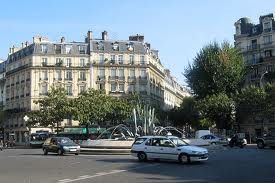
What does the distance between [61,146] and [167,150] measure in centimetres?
1304

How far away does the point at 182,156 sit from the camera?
24.2 m

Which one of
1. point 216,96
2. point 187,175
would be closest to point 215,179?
point 187,175

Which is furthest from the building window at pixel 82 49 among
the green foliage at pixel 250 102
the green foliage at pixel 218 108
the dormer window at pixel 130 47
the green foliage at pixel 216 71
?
the green foliage at pixel 250 102

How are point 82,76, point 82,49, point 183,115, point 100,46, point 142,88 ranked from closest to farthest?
1. point 82,76
2. point 82,49
3. point 100,46
4. point 142,88
5. point 183,115

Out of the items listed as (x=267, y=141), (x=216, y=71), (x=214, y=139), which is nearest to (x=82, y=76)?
(x=216, y=71)

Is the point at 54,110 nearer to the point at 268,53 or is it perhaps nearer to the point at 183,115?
the point at 183,115

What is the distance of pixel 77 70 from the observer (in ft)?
303

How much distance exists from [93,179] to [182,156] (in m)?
7.96

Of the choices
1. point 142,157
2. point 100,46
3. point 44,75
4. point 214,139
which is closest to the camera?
point 142,157

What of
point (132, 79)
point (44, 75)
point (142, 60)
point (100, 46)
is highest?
point (100, 46)

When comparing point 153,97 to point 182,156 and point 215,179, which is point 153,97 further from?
point 215,179

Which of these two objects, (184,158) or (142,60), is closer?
(184,158)

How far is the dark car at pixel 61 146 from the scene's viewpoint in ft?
116

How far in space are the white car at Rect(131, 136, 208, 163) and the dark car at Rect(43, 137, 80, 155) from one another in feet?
32.6
